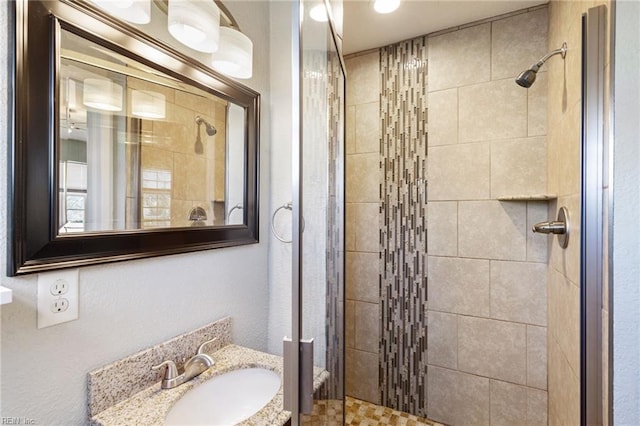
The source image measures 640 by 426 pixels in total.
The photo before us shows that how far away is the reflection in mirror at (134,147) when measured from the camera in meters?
0.78

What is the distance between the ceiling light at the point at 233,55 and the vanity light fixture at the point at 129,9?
0.29 metres

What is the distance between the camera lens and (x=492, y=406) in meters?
1.61

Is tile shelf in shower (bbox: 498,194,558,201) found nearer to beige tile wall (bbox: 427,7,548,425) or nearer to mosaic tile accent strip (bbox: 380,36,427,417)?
beige tile wall (bbox: 427,7,548,425)

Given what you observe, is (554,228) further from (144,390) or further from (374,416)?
(144,390)

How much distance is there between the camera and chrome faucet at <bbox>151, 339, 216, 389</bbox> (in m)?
0.96

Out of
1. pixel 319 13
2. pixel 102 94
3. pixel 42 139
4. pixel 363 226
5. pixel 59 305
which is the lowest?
pixel 59 305

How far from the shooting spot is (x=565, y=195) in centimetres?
111

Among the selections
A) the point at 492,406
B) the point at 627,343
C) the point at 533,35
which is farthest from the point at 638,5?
the point at 492,406

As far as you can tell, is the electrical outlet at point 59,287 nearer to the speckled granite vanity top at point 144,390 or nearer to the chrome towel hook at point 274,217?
the speckled granite vanity top at point 144,390

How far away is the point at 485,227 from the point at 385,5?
1.28 metres

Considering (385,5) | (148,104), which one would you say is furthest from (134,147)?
(385,5)

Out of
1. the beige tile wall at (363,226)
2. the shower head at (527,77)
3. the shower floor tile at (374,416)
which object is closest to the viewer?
the shower head at (527,77)

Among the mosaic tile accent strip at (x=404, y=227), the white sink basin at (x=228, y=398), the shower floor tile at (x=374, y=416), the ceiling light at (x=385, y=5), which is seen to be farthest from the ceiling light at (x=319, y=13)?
the shower floor tile at (x=374, y=416)

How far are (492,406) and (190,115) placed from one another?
209 cm
